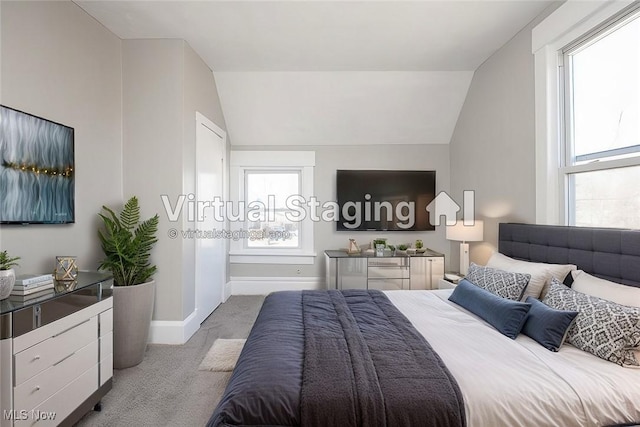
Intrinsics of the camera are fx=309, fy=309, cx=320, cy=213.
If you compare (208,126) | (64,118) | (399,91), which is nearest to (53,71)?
(64,118)

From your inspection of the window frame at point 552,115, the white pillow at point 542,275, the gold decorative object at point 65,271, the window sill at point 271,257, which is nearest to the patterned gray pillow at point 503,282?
the white pillow at point 542,275

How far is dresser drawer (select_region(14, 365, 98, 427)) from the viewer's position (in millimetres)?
1504

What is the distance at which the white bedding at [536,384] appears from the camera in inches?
47.0

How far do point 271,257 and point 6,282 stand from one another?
3127 mm

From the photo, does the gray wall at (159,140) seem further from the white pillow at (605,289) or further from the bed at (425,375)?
the white pillow at (605,289)

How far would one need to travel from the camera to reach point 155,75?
2.94 m

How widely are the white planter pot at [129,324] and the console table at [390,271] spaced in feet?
7.30

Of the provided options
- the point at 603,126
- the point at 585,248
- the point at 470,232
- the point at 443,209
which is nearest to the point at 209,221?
the point at 470,232

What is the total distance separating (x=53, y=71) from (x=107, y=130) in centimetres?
61

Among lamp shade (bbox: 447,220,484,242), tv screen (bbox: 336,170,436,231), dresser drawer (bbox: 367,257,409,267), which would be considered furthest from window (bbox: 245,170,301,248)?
lamp shade (bbox: 447,220,484,242)

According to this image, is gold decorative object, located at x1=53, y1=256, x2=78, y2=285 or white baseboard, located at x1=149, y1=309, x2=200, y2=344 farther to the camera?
white baseboard, located at x1=149, y1=309, x2=200, y2=344

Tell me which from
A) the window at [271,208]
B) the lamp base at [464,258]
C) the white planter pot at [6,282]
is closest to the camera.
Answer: the white planter pot at [6,282]

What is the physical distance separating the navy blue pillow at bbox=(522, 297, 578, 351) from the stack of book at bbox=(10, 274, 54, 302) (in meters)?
2.66

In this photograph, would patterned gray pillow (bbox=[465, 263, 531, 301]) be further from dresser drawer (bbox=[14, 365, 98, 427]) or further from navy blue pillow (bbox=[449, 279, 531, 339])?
dresser drawer (bbox=[14, 365, 98, 427])
